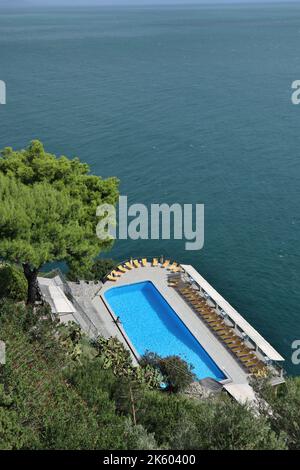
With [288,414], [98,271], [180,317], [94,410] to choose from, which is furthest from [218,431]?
[98,271]

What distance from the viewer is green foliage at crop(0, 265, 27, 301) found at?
850 inches

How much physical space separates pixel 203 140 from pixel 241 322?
121ft

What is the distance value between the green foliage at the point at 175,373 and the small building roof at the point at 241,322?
164 inches

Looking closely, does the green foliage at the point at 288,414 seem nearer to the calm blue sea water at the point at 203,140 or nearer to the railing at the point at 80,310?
the railing at the point at 80,310

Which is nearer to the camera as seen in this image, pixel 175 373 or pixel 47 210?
pixel 47 210

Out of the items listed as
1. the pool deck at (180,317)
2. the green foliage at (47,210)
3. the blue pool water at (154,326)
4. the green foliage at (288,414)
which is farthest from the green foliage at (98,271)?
the green foliage at (288,414)

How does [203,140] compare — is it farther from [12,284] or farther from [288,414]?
[288,414]

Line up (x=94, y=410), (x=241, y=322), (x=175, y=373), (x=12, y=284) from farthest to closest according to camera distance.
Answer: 1. (x=241, y=322)
2. (x=12, y=284)
3. (x=175, y=373)
4. (x=94, y=410)

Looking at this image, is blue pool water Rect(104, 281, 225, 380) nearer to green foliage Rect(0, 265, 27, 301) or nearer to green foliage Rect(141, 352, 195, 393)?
green foliage Rect(141, 352, 195, 393)

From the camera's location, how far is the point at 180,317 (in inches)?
993

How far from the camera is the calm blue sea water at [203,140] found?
3244 cm

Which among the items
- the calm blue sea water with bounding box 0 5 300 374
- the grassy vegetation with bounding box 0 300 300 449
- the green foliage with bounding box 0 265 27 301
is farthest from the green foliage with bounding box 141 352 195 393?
the green foliage with bounding box 0 265 27 301

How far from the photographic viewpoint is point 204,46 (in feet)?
440

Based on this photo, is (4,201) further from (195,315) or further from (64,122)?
(64,122)
